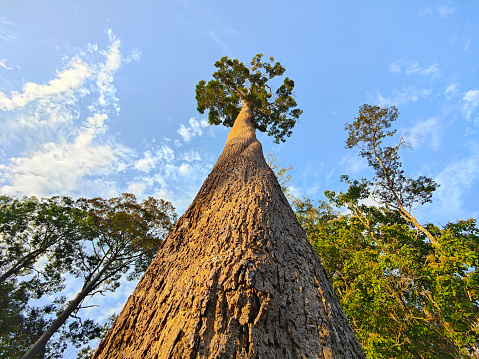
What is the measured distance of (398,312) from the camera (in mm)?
5402

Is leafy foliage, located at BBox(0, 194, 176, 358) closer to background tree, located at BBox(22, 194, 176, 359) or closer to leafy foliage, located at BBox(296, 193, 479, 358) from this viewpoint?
background tree, located at BBox(22, 194, 176, 359)

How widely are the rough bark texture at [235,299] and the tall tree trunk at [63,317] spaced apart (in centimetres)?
1084

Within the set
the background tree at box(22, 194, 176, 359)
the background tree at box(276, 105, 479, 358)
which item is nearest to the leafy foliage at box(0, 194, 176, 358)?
the background tree at box(22, 194, 176, 359)

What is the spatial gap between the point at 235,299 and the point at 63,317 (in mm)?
12434

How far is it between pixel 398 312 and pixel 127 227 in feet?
38.5

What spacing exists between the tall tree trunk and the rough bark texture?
1084 cm

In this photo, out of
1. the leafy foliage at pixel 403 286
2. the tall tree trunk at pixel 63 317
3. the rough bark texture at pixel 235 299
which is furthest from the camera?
the tall tree trunk at pixel 63 317

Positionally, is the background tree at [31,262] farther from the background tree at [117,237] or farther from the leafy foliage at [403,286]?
the leafy foliage at [403,286]

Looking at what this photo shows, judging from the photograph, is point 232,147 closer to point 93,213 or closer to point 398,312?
point 398,312

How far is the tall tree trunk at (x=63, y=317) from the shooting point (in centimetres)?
803

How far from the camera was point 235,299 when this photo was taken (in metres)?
1.23

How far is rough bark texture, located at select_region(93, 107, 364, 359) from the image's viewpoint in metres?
1.09

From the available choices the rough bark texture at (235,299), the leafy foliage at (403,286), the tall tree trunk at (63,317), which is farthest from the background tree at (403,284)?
the tall tree trunk at (63,317)

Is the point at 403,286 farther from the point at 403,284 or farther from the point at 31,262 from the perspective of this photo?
the point at 31,262
